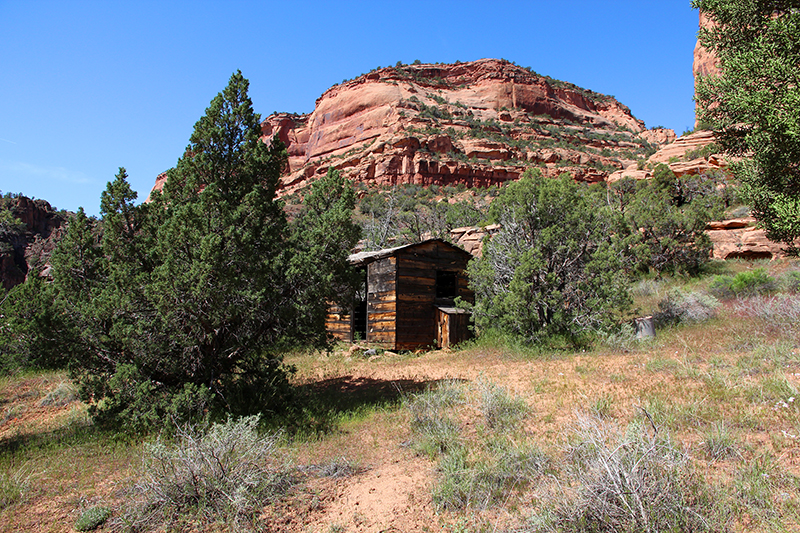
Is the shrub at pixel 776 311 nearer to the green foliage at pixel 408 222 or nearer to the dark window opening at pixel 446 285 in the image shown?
the dark window opening at pixel 446 285

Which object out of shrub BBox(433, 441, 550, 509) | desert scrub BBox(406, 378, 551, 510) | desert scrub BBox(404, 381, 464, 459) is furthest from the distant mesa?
shrub BBox(433, 441, 550, 509)

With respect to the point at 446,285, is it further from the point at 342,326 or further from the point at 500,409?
the point at 500,409

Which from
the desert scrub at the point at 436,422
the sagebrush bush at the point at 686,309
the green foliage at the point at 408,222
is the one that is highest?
the green foliage at the point at 408,222

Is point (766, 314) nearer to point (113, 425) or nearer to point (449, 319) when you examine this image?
point (449, 319)

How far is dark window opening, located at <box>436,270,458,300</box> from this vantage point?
49.5 ft

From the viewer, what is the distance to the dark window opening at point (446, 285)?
49.5 feet

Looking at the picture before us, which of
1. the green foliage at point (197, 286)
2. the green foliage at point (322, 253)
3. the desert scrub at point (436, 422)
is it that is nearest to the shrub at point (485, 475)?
the desert scrub at point (436, 422)

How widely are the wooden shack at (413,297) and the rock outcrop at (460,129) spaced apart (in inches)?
1789

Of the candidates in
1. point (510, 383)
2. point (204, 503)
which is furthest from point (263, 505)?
point (510, 383)

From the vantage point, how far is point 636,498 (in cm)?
280

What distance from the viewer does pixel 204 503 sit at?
3.71 metres

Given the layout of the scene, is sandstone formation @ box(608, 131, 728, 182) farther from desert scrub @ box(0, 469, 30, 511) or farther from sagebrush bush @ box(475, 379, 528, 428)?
desert scrub @ box(0, 469, 30, 511)

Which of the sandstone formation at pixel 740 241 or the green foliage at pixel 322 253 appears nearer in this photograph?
the green foliage at pixel 322 253

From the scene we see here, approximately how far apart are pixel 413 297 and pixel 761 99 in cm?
966
